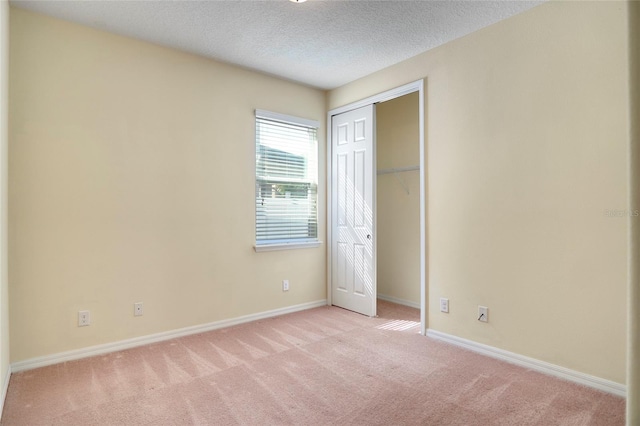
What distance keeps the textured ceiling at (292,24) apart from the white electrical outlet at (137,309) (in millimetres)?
2290

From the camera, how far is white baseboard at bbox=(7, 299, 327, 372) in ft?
8.59

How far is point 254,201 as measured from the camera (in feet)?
12.5

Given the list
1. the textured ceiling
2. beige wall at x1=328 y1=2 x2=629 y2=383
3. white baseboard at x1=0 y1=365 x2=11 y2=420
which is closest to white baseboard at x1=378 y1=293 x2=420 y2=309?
beige wall at x1=328 y1=2 x2=629 y2=383

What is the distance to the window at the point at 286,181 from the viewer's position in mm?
3883

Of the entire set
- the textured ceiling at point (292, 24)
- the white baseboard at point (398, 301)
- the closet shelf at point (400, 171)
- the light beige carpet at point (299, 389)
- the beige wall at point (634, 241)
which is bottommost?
the light beige carpet at point (299, 389)

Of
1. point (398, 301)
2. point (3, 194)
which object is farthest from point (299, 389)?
point (398, 301)

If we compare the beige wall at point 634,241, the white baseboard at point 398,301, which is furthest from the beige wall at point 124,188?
the beige wall at point 634,241

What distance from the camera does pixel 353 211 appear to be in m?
4.10

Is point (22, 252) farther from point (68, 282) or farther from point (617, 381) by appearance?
point (617, 381)

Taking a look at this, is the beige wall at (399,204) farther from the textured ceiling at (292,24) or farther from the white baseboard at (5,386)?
the white baseboard at (5,386)

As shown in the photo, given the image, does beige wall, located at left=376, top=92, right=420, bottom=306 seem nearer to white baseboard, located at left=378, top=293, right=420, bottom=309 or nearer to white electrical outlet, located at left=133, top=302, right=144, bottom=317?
white baseboard, located at left=378, top=293, right=420, bottom=309

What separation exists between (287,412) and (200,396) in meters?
0.59

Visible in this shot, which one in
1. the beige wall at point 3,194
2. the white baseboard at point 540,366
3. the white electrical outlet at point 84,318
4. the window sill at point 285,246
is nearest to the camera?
the beige wall at point 3,194

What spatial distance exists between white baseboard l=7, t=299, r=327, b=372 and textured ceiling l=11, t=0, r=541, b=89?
2.58 metres
